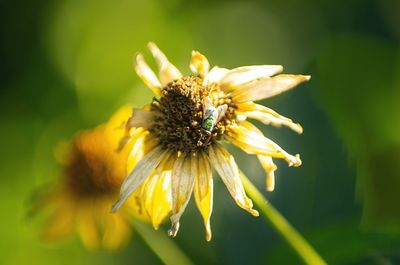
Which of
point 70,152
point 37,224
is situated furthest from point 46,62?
point 70,152

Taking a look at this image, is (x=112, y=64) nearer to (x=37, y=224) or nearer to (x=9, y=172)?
(x=9, y=172)

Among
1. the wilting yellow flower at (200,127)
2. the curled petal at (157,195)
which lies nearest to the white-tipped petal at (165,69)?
the wilting yellow flower at (200,127)

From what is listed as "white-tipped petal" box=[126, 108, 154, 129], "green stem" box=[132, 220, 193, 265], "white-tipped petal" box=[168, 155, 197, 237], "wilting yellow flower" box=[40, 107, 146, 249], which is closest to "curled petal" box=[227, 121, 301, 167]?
"white-tipped petal" box=[168, 155, 197, 237]

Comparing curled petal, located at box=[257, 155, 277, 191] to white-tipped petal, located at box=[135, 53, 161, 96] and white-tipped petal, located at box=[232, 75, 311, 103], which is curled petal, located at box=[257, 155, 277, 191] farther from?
white-tipped petal, located at box=[135, 53, 161, 96]

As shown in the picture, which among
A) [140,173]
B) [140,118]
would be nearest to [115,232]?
[140,118]

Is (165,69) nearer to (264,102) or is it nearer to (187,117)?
(187,117)

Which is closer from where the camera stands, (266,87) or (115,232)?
(266,87)
